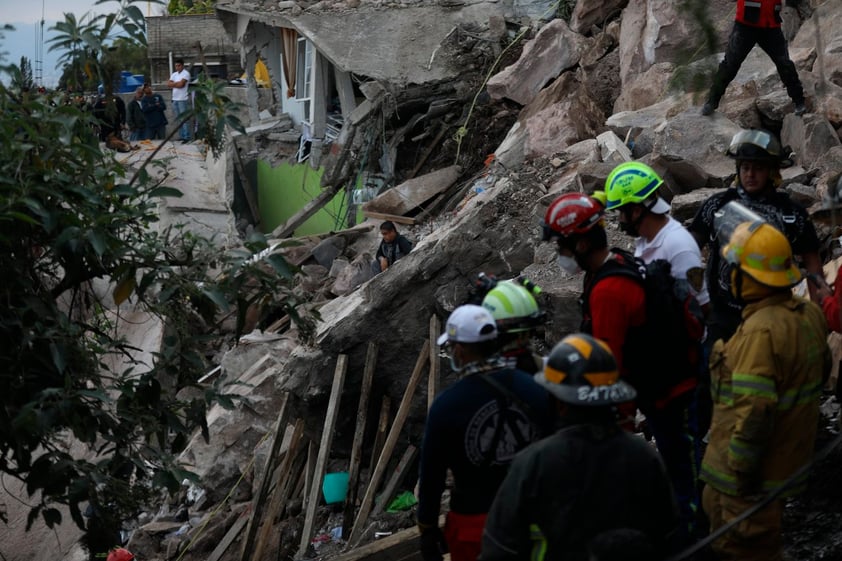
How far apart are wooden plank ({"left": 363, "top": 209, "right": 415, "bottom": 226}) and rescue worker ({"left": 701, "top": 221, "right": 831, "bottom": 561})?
998 centimetres

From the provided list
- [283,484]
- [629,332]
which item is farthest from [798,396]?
[283,484]

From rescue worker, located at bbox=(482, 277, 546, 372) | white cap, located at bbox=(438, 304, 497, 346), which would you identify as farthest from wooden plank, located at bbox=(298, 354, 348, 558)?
white cap, located at bbox=(438, 304, 497, 346)

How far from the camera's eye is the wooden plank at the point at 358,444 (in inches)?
299

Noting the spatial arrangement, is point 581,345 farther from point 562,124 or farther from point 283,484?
point 562,124

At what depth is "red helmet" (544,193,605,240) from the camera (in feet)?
13.3

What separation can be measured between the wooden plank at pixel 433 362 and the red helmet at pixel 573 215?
3329 mm

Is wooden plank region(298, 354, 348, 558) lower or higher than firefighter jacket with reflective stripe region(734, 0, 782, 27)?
lower

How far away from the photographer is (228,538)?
8.30 meters

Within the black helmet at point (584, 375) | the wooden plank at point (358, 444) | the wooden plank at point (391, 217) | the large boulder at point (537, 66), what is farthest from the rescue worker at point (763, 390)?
the large boulder at point (537, 66)

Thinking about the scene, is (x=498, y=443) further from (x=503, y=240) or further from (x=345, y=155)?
(x=345, y=155)

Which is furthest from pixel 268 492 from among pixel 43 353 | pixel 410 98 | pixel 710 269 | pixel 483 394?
pixel 410 98

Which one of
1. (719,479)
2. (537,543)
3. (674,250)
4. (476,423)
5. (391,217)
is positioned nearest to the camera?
(537,543)

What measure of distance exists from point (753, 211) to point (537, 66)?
9.63 m

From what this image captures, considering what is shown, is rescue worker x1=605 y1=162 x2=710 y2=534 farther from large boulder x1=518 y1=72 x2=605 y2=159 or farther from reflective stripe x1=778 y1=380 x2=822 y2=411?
large boulder x1=518 y1=72 x2=605 y2=159
